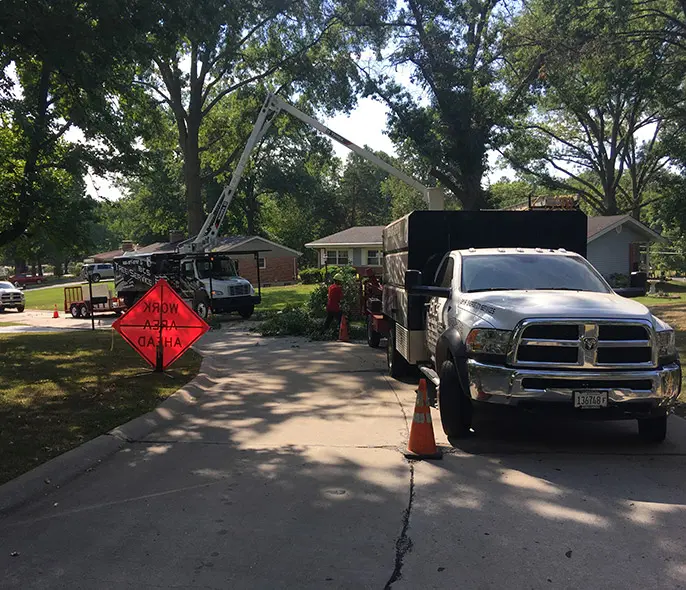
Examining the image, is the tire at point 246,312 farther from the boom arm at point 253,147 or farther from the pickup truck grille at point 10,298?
the pickup truck grille at point 10,298

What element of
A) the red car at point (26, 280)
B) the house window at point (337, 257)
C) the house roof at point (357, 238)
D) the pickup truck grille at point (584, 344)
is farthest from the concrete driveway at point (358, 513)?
the red car at point (26, 280)

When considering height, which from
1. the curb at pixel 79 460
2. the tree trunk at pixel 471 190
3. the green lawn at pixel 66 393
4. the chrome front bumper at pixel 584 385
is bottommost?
the curb at pixel 79 460

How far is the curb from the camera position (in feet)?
15.8

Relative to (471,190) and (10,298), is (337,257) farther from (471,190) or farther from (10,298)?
(10,298)

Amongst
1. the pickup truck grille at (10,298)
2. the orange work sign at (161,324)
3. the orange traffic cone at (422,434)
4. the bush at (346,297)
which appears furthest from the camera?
the pickup truck grille at (10,298)

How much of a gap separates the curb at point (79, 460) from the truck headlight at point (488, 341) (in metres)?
3.71

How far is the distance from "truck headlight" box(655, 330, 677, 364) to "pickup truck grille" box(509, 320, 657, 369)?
0.10m

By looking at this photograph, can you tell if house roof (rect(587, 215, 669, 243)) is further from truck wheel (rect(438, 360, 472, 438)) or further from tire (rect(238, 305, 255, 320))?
truck wheel (rect(438, 360, 472, 438))

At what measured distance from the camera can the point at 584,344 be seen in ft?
18.3

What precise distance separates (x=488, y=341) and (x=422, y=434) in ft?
3.57

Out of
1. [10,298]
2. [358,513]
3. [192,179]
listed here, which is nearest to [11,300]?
[10,298]

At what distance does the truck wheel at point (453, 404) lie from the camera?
20.3 feet

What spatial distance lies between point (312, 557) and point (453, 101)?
74.0 ft

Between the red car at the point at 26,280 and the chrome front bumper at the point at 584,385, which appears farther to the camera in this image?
the red car at the point at 26,280
